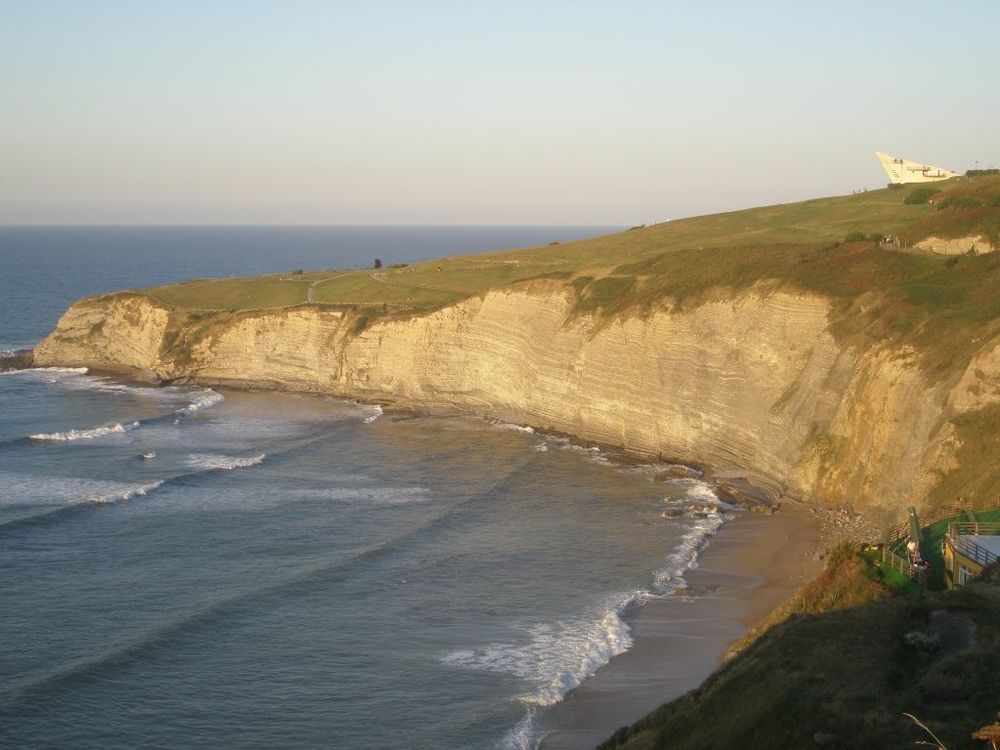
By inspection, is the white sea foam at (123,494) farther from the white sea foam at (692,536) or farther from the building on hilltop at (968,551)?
the building on hilltop at (968,551)

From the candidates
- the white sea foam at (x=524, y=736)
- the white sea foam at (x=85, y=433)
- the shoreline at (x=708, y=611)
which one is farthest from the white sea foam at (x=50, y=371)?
the white sea foam at (x=524, y=736)

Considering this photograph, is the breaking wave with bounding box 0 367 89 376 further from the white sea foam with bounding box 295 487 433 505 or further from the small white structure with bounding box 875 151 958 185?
the small white structure with bounding box 875 151 958 185

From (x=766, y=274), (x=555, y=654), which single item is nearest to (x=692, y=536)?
(x=555, y=654)

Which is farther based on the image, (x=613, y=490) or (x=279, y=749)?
(x=613, y=490)

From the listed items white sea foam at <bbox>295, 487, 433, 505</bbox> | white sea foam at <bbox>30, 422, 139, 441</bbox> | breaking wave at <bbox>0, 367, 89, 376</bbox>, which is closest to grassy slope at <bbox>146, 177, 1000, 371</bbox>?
breaking wave at <bbox>0, 367, 89, 376</bbox>

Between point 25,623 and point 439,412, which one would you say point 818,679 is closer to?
point 25,623

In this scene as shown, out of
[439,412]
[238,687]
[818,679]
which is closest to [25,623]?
[238,687]
